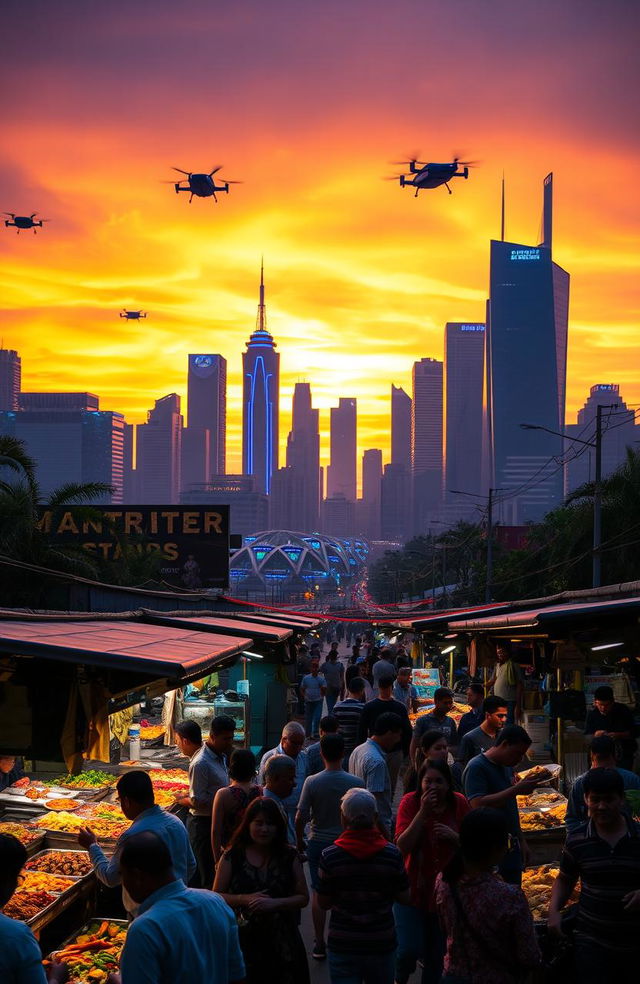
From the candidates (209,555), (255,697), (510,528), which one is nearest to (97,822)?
(255,697)

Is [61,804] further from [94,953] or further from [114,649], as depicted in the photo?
[114,649]

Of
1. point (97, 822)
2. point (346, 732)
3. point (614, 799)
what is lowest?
point (97, 822)

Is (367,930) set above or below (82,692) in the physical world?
below

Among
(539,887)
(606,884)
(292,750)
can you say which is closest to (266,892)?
(606,884)

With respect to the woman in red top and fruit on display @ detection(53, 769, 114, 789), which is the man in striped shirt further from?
fruit on display @ detection(53, 769, 114, 789)

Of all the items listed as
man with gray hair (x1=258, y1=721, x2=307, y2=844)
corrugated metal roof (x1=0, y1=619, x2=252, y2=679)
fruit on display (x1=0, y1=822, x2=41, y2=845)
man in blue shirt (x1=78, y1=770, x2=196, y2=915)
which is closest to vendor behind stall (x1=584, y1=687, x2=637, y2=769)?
man with gray hair (x1=258, y1=721, x2=307, y2=844)

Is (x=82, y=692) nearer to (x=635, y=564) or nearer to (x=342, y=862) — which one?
(x=342, y=862)
